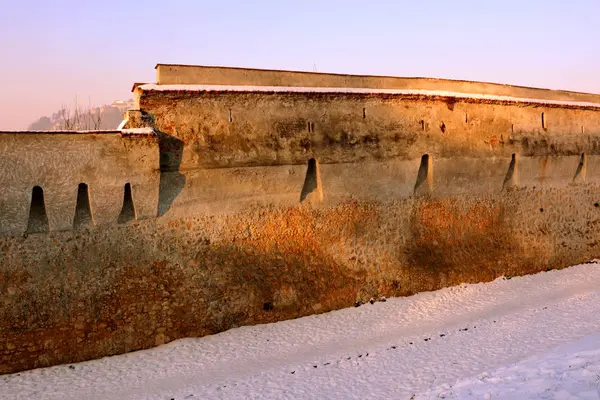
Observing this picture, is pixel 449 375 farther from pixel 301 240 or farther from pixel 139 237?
pixel 139 237

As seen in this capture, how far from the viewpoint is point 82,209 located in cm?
888

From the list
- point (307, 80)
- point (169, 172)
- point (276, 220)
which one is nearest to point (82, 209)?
point (169, 172)

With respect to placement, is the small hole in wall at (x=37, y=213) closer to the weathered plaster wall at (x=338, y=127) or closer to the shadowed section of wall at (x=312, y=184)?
the weathered plaster wall at (x=338, y=127)

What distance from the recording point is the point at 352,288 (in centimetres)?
1102

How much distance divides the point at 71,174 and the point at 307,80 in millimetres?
5516

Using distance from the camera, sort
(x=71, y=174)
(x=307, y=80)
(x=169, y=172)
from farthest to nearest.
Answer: (x=307, y=80), (x=169, y=172), (x=71, y=174)

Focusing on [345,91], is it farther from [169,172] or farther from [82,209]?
[82,209]

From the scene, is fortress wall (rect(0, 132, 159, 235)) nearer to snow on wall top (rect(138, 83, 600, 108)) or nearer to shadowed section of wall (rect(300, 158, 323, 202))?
snow on wall top (rect(138, 83, 600, 108))

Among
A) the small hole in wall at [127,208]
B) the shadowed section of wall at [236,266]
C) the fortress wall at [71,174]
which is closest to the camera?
the fortress wall at [71,174]

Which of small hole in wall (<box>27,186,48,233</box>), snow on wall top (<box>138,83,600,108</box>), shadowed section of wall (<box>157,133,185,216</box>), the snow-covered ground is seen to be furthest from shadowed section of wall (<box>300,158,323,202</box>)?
small hole in wall (<box>27,186,48,233</box>)

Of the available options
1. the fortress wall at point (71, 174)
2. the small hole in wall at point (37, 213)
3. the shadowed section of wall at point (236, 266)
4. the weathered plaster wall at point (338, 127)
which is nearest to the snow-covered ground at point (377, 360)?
the shadowed section of wall at point (236, 266)

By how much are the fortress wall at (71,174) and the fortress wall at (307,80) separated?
1732 mm

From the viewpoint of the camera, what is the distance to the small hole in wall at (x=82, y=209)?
8789 millimetres

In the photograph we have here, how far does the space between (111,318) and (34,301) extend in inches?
51.4
